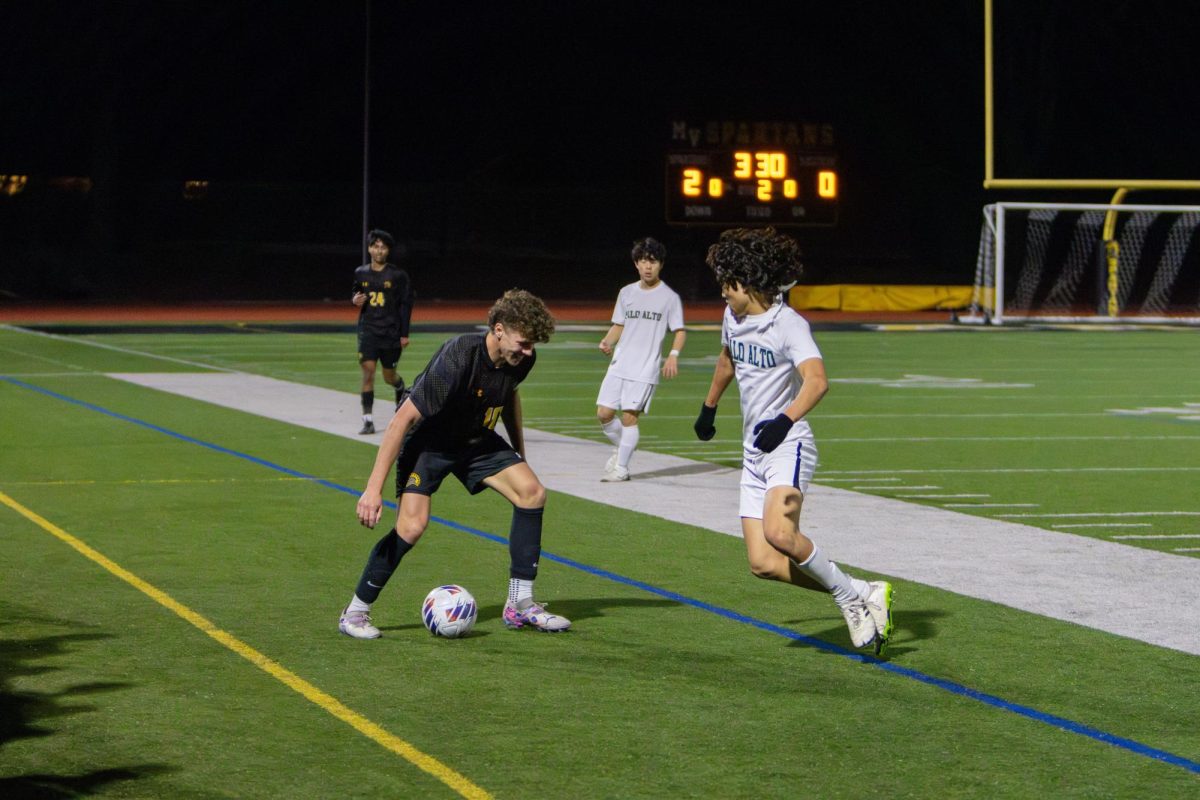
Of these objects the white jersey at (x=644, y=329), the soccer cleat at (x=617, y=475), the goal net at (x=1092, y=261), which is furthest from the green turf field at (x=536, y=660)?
the goal net at (x=1092, y=261)

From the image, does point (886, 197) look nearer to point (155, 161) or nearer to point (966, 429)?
point (155, 161)

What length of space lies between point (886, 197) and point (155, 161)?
85.0 ft

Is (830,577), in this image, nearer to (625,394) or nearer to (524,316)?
(524,316)

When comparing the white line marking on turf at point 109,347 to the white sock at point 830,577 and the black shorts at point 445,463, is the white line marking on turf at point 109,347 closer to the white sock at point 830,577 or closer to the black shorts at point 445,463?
the black shorts at point 445,463

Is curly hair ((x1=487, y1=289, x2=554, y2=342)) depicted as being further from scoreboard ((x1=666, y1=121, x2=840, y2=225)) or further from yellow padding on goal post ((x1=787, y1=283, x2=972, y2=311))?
yellow padding on goal post ((x1=787, y1=283, x2=972, y2=311))

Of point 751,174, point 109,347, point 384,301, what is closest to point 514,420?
point 384,301

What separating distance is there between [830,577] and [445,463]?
71.2 inches

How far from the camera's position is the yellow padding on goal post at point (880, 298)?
49.5m

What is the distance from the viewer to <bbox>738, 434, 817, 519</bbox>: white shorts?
7.83 metres

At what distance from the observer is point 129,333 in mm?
37000

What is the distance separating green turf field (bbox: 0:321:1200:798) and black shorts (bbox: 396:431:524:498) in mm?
730

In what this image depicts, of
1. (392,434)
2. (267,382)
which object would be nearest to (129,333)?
(267,382)

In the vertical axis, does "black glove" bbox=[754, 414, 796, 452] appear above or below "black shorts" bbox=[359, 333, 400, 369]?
above

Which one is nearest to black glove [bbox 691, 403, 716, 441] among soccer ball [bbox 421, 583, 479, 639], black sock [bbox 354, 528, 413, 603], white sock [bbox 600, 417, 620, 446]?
soccer ball [bbox 421, 583, 479, 639]
